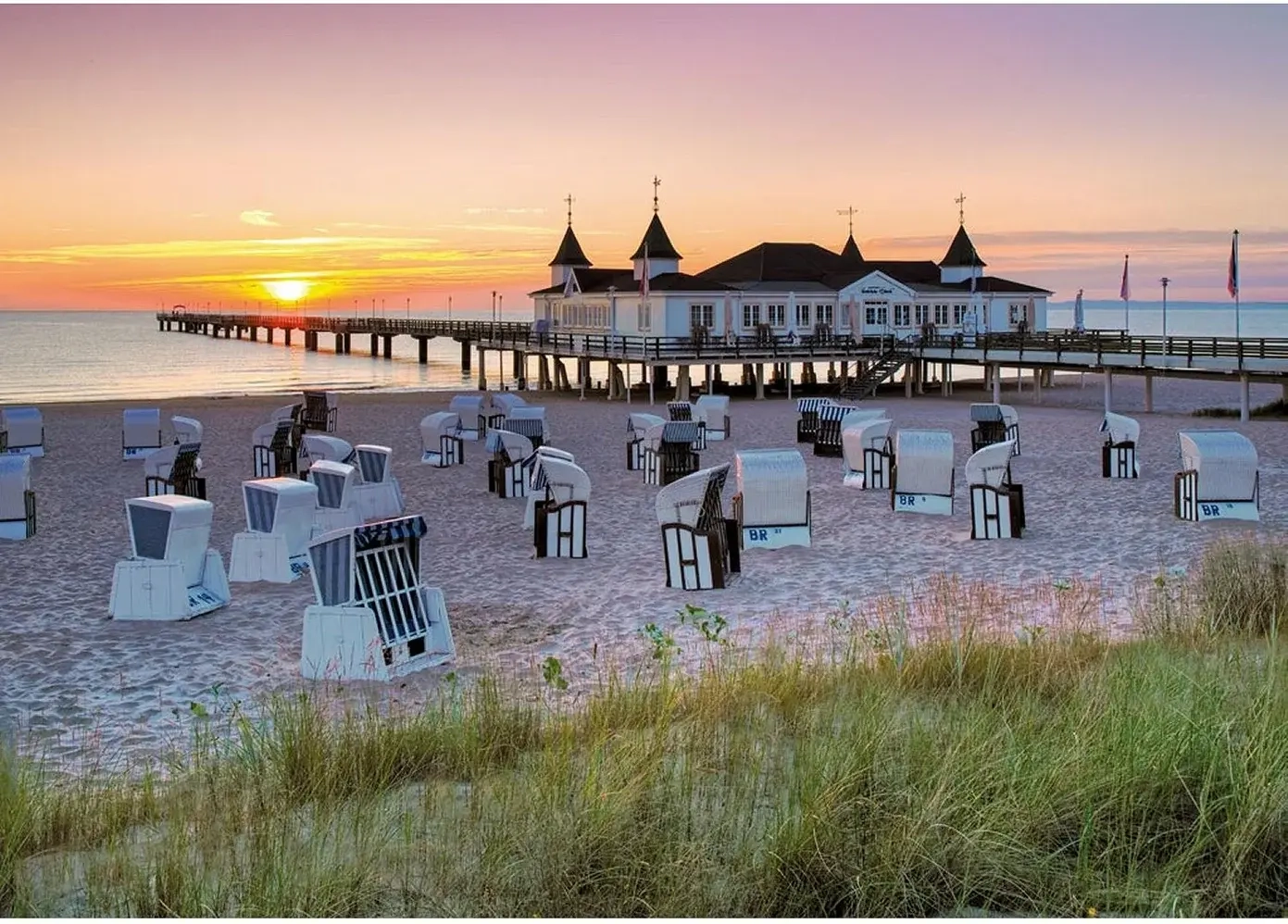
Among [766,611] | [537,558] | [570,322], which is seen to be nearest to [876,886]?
[766,611]

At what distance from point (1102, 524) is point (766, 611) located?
251 inches

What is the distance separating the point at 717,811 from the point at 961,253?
53.5 meters

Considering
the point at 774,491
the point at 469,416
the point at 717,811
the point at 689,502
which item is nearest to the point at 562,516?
the point at 689,502

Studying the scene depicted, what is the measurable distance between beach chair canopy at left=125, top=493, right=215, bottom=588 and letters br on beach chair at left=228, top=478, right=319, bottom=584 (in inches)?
48.5

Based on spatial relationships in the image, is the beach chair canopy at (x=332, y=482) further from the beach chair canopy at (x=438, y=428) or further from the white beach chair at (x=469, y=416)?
the white beach chair at (x=469, y=416)

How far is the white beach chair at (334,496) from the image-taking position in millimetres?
14492

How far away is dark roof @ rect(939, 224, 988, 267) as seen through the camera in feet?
182

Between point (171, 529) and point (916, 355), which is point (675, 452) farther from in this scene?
point (916, 355)

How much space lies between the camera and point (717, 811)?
537cm

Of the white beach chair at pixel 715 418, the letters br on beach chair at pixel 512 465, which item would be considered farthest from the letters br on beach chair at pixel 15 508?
the white beach chair at pixel 715 418

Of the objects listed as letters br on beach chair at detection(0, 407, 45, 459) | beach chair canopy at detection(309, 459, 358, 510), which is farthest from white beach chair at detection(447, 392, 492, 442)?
beach chair canopy at detection(309, 459, 358, 510)

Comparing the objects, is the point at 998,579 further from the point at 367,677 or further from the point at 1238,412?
the point at 1238,412

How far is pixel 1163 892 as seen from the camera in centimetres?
460

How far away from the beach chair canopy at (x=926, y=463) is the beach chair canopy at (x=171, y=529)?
921 centimetres
